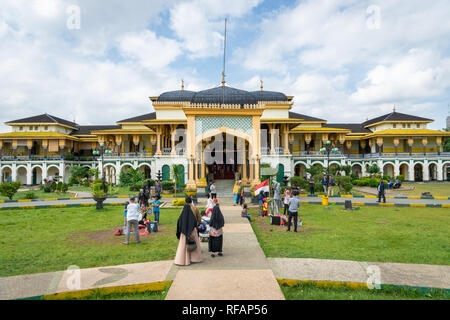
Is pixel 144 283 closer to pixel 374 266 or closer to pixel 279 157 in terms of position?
pixel 374 266

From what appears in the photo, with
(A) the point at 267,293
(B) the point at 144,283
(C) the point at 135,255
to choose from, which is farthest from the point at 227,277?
(C) the point at 135,255

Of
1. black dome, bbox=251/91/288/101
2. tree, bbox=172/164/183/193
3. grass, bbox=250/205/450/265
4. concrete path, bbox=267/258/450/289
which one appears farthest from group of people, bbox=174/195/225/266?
black dome, bbox=251/91/288/101

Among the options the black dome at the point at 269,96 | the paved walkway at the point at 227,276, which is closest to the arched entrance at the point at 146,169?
the black dome at the point at 269,96

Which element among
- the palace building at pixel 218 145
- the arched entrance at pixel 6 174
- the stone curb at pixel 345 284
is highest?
the palace building at pixel 218 145

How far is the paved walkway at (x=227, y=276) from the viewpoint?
4.55 m

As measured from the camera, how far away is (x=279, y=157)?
90.6 ft

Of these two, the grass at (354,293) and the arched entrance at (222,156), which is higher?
the arched entrance at (222,156)

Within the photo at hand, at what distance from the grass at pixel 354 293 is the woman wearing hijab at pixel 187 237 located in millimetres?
2046

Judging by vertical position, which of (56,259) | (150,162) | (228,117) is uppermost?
(228,117)

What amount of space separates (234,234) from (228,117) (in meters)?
11.6

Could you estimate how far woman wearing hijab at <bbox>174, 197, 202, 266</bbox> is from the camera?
230 inches

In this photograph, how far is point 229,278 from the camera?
16.5 ft

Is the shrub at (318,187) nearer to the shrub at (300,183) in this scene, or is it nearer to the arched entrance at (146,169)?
the shrub at (300,183)

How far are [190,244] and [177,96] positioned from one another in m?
30.2
